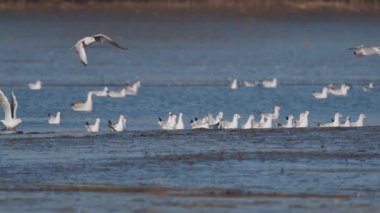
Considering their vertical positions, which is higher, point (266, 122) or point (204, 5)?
point (204, 5)

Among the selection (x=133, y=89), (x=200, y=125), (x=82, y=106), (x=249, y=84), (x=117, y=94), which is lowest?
(x=200, y=125)

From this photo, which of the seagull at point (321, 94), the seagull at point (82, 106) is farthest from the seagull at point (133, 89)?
the seagull at point (321, 94)

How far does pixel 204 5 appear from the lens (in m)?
66.8

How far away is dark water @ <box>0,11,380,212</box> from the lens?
55.1 ft

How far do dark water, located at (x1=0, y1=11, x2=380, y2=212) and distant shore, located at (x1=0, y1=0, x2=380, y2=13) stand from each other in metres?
1.84

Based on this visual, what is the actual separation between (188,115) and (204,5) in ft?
127

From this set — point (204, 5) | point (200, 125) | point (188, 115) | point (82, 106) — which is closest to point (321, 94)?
point (188, 115)

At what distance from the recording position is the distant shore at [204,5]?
63.7m

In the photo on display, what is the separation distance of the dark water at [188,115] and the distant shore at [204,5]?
184cm

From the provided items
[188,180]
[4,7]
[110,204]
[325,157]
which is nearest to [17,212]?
[110,204]

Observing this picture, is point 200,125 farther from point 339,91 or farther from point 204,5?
point 204,5

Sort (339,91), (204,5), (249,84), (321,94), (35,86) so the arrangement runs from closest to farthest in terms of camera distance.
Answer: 1. (321,94)
2. (339,91)
3. (35,86)
4. (249,84)
5. (204,5)

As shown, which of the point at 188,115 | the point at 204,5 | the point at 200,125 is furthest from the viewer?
the point at 204,5

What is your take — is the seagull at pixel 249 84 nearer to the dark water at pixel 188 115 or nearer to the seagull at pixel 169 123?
the dark water at pixel 188 115
